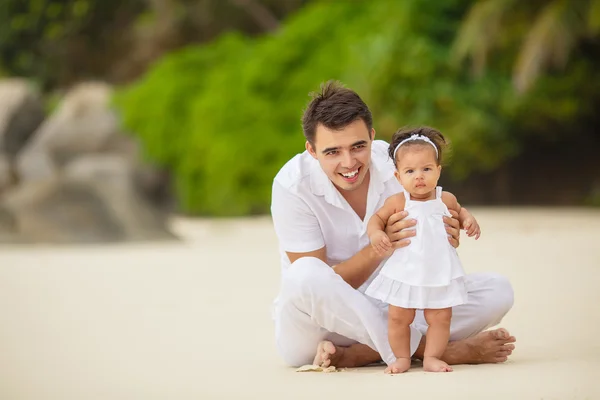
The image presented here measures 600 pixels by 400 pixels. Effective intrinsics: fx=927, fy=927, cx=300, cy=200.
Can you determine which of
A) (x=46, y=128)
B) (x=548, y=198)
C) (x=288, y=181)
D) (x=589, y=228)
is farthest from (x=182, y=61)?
(x=288, y=181)

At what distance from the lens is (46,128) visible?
66.6 feet

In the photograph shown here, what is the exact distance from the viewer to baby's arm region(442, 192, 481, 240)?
3.68 m

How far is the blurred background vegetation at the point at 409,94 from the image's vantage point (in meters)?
14.6

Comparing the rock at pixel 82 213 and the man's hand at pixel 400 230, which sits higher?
the rock at pixel 82 213

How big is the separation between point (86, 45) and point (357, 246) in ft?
84.8

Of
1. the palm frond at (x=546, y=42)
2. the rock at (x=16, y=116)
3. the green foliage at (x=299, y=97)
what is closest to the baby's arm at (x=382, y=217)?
the palm frond at (x=546, y=42)

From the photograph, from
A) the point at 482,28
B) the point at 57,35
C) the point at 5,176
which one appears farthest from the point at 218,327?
the point at 57,35

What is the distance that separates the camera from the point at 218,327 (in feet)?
18.9

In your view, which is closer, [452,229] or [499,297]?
[452,229]

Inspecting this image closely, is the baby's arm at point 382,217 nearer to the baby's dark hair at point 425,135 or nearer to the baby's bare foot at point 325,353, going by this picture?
the baby's dark hair at point 425,135

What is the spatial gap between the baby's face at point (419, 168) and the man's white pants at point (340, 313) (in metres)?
0.51

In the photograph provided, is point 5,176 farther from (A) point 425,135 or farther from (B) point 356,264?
(A) point 425,135

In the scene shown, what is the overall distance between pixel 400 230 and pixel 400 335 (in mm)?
432

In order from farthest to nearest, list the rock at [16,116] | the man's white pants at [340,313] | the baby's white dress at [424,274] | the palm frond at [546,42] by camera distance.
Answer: the rock at [16,116] → the palm frond at [546,42] → the man's white pants at [340,313] → the baby's white dress at [424,274]
